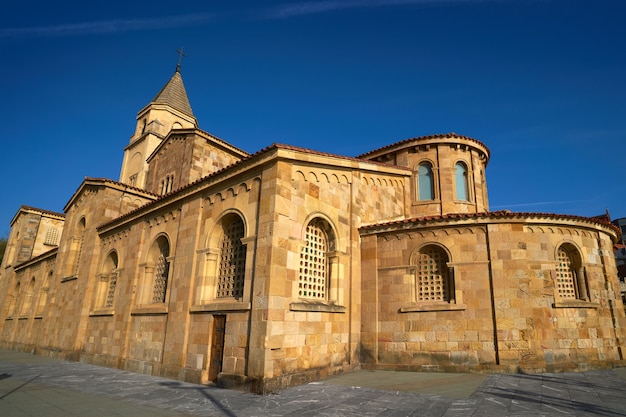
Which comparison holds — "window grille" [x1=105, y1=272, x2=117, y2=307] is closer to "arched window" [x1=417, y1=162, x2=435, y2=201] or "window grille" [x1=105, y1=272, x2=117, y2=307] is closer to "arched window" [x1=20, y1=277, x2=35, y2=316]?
"arched window" [x1=417, y1=162, x2=435, y2=201]

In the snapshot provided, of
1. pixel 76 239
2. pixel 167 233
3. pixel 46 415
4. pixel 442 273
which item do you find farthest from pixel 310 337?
pixel 76 239

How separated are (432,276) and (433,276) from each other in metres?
0.03

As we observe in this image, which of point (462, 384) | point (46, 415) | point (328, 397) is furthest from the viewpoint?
point (462, 384)

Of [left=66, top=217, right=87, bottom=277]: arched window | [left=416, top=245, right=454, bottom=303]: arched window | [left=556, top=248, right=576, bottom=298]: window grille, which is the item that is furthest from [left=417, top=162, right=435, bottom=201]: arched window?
[left=66, top=217, right=87, bottom=277]: arched window

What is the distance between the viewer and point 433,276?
12406mm

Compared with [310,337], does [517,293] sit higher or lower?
higher

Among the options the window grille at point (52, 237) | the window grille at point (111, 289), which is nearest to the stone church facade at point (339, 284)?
the window grille at point (111, 289)

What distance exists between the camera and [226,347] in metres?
10.2

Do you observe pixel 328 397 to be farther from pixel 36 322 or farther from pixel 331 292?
pixel 36 322

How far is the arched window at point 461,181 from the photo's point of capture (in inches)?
696

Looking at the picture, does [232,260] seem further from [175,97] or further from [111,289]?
[175,97]

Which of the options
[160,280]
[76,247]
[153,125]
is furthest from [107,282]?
[153,125]

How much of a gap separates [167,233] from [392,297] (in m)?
8.69

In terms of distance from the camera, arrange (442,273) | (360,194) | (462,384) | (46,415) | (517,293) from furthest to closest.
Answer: (360,194) < (442,273) < (517,293) < (462,384) < (46,415)
